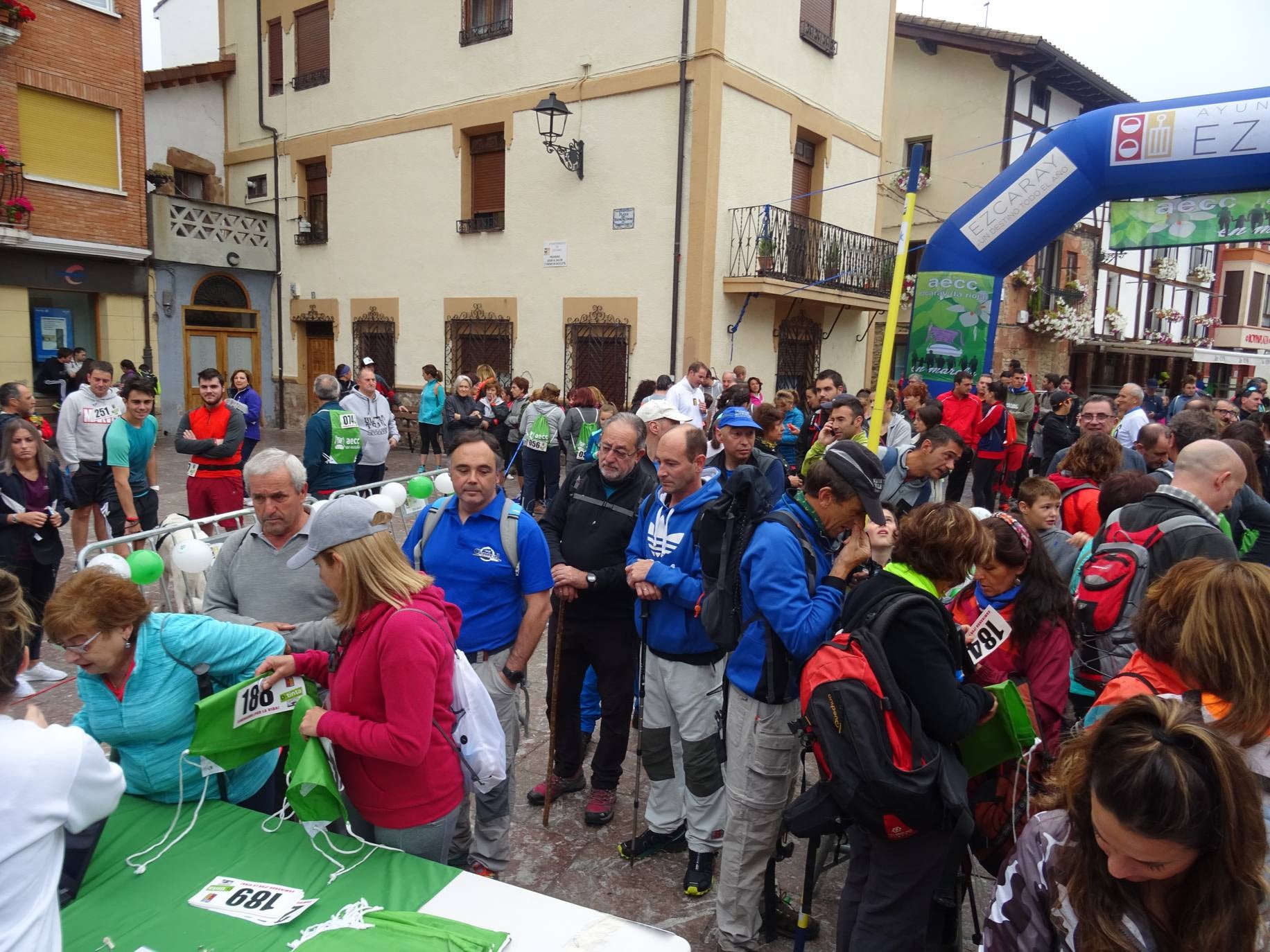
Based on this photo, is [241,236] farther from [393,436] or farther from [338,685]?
[338,685]

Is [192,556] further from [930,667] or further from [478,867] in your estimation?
[930,667]

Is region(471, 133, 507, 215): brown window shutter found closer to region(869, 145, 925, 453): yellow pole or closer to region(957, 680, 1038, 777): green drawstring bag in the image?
region(869, 145, 925, 453): yellow pole

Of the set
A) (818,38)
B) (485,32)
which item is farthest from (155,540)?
(818,38)

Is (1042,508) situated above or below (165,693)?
above

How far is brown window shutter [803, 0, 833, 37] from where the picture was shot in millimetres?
13484

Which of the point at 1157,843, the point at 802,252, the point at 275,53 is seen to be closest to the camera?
the point at 1157,843

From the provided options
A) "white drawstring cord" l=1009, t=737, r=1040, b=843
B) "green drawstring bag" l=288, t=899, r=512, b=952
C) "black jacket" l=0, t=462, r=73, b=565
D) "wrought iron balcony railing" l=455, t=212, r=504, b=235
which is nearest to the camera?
"green drawstring bag" l=288, t=899, r=512, b=952

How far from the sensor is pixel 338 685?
91.9 inches

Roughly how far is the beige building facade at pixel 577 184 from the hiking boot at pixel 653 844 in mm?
9543

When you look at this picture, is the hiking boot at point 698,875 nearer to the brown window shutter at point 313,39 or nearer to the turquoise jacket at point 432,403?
the turquoise jacket at point 432,403

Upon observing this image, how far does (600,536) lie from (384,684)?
5.52ft

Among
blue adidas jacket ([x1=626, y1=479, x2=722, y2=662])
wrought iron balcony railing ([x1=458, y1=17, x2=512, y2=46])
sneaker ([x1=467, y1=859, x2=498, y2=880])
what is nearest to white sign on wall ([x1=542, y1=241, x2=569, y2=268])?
wrought iron balcony railing ([x1=458, y1=17, x2=512, y2=46])

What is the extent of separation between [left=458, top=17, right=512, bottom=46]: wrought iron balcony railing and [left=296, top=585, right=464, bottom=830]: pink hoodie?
46.1ft

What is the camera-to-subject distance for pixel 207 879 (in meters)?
2.25
